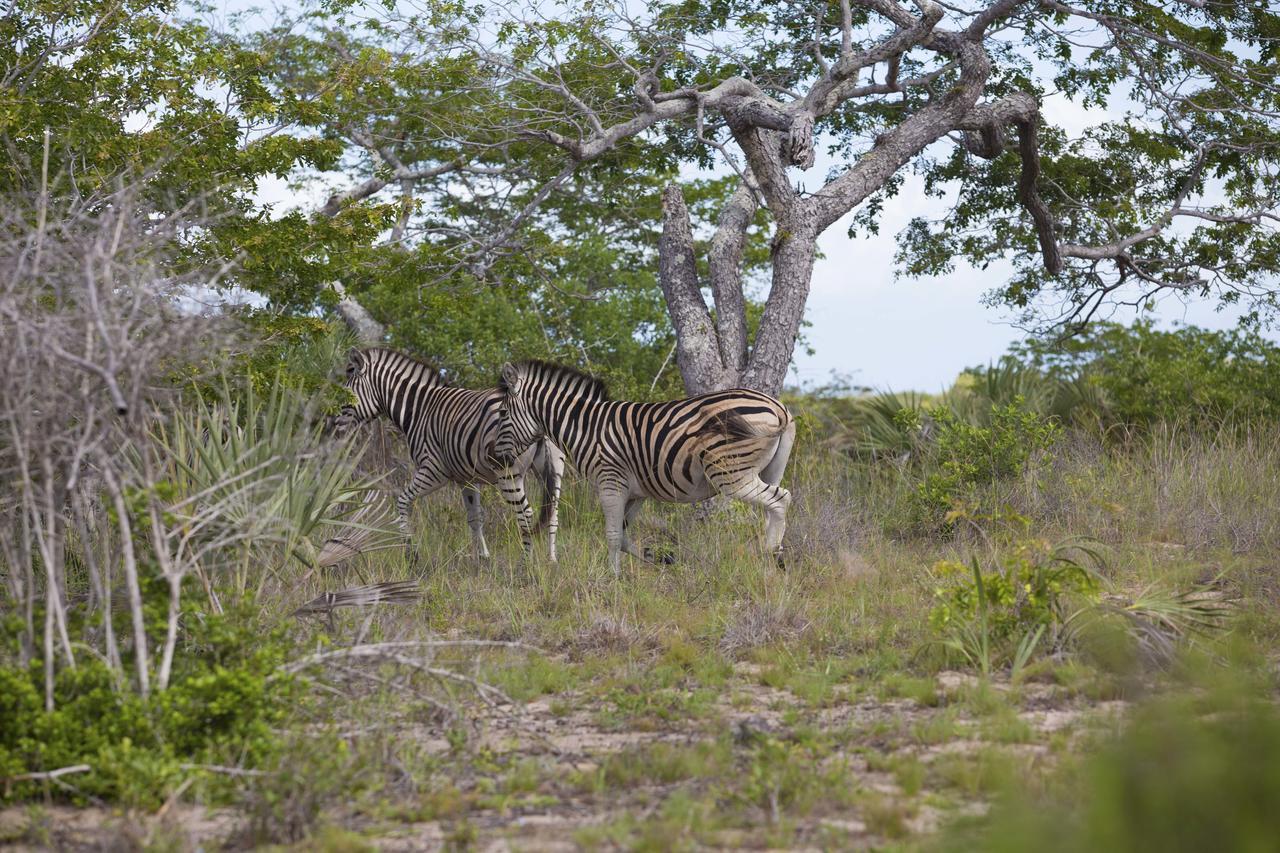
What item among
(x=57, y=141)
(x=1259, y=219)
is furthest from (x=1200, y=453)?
(x=57, y=141)

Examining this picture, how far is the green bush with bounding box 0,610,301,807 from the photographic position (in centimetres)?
457

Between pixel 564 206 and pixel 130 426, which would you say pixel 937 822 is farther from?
pixel 564 206

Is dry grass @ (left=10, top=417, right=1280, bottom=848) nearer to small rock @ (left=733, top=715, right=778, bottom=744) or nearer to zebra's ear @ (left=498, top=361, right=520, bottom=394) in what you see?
small rock @ (left=733, top=715, right=778, bottom=744)

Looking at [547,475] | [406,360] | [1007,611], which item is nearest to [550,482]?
[547,475]

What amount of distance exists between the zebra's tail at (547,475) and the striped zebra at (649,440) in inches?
4.7

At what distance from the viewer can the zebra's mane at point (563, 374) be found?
419 inches

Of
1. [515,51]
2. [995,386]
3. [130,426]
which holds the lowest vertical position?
[130,426]

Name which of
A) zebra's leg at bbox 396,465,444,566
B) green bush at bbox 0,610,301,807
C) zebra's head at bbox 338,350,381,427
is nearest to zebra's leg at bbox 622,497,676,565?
zebra's leg at bbox 396,465,444,566

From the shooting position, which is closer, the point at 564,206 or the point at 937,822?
the point at 937,822

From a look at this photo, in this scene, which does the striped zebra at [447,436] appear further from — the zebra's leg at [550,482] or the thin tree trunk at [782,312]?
the thin tree trunk at [782,312]

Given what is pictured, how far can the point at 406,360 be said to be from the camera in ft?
41.1

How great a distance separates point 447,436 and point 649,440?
250cm

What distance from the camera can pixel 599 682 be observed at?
6.48 metres

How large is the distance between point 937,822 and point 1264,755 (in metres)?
1.51
